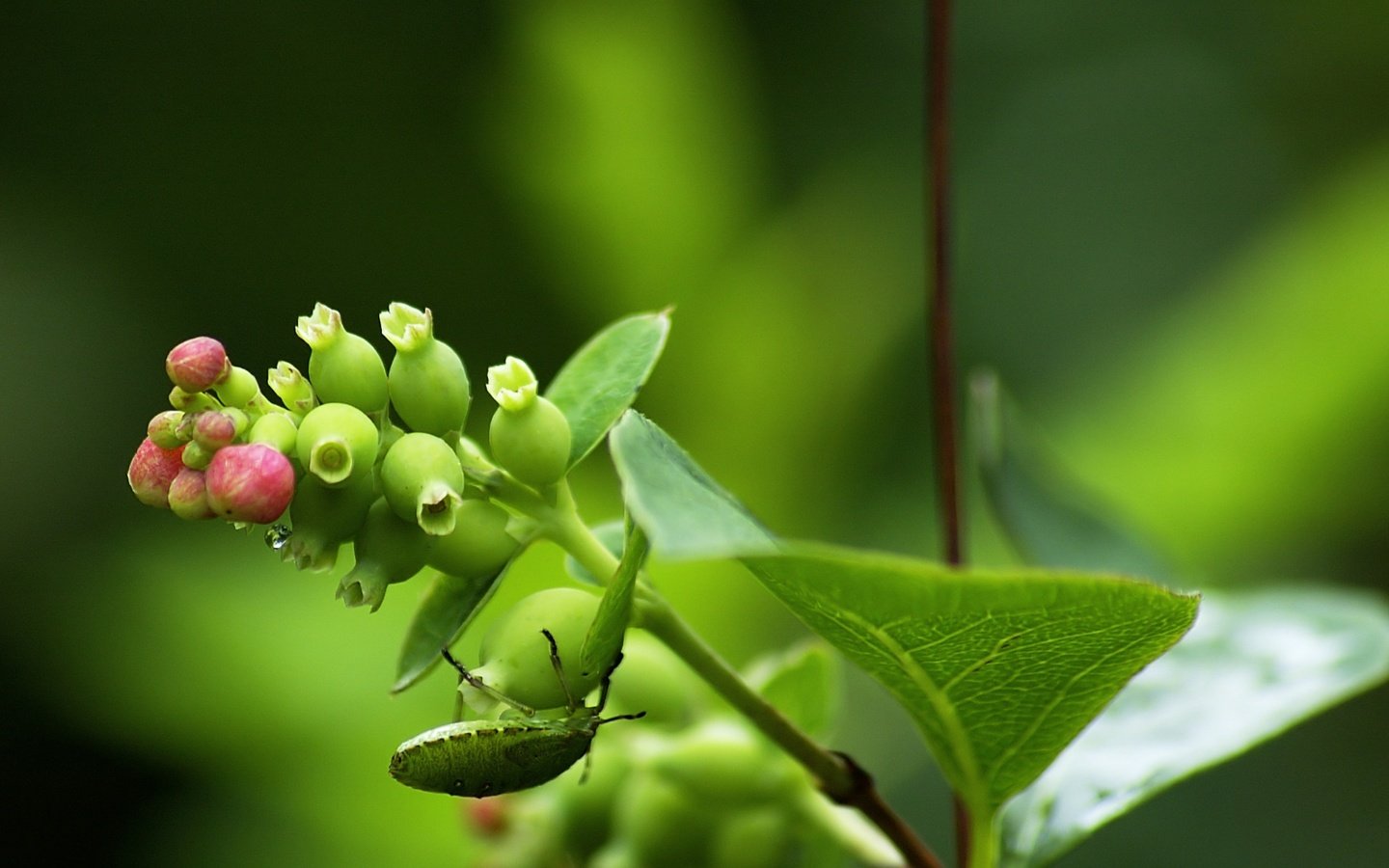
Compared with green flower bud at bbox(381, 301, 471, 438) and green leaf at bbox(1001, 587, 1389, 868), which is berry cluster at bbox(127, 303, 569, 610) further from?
green leaf at bbox(1001, 587, 1389, 868)

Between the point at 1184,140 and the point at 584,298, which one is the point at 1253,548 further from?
Answer: the point at 1184,140

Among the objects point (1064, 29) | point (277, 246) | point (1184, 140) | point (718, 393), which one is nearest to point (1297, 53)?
point (1184, 140)

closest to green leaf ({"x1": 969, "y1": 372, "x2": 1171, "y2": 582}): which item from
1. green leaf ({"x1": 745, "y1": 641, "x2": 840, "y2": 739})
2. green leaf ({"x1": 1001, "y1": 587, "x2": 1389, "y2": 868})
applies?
green leaf ({"x1": 1001, "y1": 587, "x2": 1389, "y2": 868})

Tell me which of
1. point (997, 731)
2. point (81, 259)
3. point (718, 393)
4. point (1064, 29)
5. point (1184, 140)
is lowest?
point (997, 731)

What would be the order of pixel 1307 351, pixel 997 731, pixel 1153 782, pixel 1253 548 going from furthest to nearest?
1. pixel 1253 548
2. pixel 1307 351
3. pixel 1153 782
4. pixel 997 731

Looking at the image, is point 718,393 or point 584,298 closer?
point 718,393

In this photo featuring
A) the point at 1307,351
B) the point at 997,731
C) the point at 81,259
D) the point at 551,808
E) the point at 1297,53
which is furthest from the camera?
the point at 1297,53

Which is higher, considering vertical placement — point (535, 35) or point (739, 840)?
point (535, 35)
